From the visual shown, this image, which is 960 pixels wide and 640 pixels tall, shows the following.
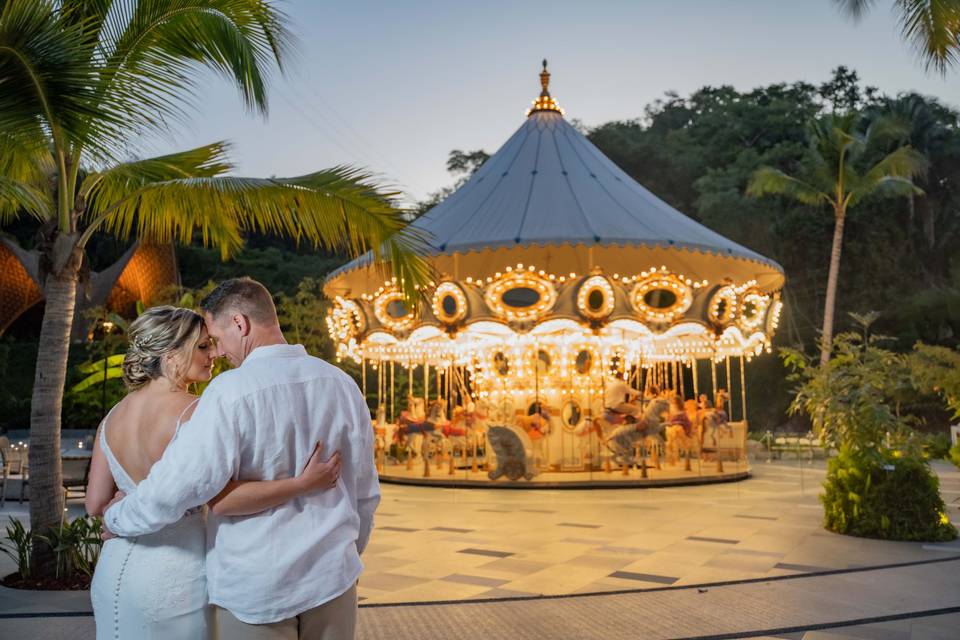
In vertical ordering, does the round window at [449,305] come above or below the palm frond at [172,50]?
below

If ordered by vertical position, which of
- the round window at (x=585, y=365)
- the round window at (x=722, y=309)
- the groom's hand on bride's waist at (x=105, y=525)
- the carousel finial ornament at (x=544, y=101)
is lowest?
the groom's hand on bride's waist at (x=105, y=525)

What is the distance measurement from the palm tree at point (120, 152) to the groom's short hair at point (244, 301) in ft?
11.8

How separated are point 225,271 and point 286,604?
2525 cm

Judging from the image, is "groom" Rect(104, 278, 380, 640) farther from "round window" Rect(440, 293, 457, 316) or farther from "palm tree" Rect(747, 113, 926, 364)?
"palm tree" Rect(747, 113, 926, 364)

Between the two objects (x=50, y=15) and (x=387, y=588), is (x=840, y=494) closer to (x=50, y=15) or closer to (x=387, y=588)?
(x=387, y=588)

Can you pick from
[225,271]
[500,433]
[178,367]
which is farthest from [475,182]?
[225,271]

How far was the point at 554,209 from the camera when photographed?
12055mm

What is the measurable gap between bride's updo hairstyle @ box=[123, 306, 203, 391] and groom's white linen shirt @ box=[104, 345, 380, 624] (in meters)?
0.42

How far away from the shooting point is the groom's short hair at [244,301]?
1.96 m

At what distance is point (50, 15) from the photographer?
4859 mm

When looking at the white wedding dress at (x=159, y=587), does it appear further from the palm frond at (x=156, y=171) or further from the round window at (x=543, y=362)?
the round window at (x=543, y=362)

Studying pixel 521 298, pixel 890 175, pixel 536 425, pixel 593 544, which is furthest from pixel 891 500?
pixel 521 298

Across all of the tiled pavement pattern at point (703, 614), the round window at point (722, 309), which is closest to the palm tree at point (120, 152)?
the tiled pavement pattern at point (703, 614)

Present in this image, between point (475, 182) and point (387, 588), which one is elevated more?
point (475, 182)
